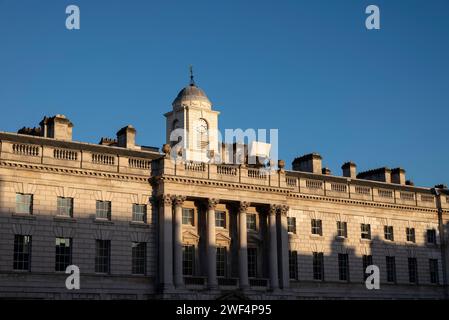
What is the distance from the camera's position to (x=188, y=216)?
56.3m

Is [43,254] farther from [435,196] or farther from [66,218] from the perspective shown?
[435,196]

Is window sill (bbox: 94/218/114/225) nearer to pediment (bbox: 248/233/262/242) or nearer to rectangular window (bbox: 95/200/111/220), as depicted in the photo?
rectangular window (bbox: 95/200/111/220)

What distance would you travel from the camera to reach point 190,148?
63.9 meters

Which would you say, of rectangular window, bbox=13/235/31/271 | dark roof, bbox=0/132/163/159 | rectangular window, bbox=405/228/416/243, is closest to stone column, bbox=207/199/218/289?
dark roof, bbox=0/132/163/159

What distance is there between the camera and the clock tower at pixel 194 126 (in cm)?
6375

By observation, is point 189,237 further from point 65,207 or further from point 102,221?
point 65,207

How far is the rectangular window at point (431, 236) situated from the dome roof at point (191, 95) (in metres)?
21.4

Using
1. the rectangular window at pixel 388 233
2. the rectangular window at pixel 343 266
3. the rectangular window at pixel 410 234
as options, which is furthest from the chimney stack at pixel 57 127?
the rectangular window at pixel 410 234

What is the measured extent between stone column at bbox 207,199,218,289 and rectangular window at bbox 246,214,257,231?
149 inches

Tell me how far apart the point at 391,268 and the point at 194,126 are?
19278mm

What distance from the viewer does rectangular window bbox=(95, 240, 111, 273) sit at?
5184 centimetres

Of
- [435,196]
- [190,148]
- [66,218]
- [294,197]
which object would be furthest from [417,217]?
[66,218]

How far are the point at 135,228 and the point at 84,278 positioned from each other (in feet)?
15.9

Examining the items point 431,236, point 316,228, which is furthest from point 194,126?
point 431,236
